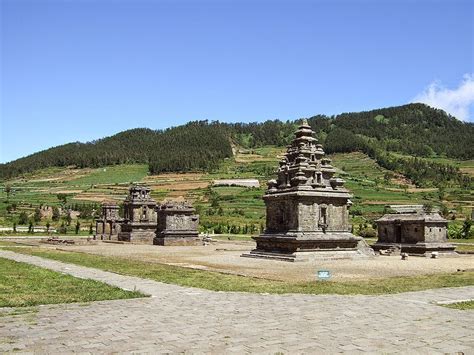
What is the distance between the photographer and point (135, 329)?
949 centimetres

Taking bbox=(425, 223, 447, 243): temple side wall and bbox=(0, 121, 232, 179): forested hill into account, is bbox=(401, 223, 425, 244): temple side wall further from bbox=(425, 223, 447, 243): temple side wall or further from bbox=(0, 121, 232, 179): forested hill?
bbox=(0, 121, 232, 179): forested hill

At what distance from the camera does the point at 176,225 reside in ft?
166

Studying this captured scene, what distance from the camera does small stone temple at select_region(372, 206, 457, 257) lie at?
3662 cm

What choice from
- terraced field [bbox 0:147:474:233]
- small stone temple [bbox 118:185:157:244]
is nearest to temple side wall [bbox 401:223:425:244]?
small stone temple [bbox 118:185:157:244]

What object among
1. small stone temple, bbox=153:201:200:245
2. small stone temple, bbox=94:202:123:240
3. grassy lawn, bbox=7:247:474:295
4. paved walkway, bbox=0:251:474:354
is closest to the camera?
Answer: paved walkway, bbox=0:251:474:354

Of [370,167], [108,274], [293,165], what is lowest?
[108,274]

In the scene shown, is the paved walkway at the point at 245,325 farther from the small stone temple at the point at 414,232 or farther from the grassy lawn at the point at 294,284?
the small stone temple at the point at 414,232

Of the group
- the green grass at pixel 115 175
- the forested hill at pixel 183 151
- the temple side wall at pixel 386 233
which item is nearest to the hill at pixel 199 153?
the forested hill at pixel 183 151

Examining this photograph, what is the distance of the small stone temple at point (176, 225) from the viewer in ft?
164

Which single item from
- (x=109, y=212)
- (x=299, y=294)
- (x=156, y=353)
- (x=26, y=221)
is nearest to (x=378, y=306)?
(x=299, y=294)

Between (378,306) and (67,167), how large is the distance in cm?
16770

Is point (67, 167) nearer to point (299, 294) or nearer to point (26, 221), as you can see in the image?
point (26, 221)

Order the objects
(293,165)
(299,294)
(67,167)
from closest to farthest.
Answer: (299,294), (293,165), (67,167)

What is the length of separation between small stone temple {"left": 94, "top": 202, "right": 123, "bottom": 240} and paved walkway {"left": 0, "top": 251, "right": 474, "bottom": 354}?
4901 cm
